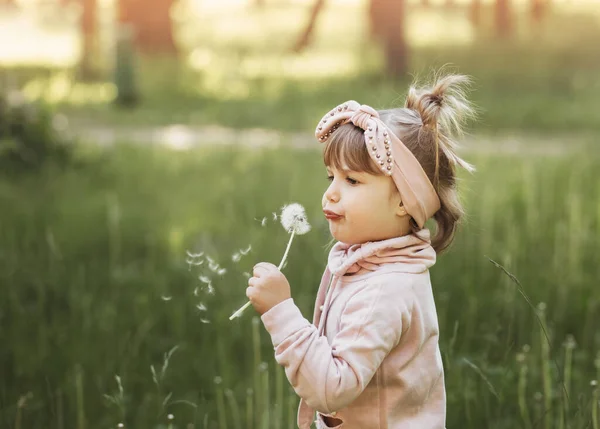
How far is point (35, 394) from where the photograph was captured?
154 inches

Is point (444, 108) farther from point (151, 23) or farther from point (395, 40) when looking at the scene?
point (151, 23)

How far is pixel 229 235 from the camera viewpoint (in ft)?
21.0

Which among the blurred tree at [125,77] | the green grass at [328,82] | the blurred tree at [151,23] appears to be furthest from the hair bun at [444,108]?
the blurred tree at [151,23]

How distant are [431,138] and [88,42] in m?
16.7

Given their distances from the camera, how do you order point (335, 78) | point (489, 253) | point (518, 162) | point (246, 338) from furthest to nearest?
point (335, 78) → point (518, 162) → point (489, 253) → point (246, 338)

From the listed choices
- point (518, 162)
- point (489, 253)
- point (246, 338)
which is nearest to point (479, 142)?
point (518, 162)

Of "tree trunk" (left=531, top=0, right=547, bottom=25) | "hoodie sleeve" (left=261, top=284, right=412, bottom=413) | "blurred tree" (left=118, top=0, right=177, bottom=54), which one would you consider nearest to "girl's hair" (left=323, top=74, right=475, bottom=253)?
"hoodie sleeve" (left=261, top=284, right=412, bottom=413)

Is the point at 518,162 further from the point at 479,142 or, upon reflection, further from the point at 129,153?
the point at 129,153

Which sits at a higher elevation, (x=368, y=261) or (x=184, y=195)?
(x=368, y=261)

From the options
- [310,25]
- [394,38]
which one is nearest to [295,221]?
[394,38]

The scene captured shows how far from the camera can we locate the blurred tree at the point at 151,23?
20.1 metres

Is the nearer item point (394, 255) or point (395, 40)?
point (394, 255)

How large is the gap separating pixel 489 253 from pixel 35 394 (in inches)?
97.2

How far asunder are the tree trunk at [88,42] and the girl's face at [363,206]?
1551cm
